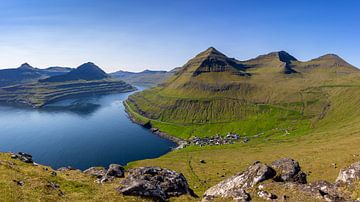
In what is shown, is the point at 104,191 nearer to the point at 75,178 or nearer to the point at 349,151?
the point at 75,178

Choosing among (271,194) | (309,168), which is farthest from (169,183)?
(309,168)

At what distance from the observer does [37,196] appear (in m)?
38.9

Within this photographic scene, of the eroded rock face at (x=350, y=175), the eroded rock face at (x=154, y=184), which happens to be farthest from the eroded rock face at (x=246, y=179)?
the eroded rock face at (x=350, y=175)

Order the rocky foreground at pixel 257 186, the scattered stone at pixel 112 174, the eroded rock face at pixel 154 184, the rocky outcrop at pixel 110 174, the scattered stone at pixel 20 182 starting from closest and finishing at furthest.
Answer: the rocky foreground at pixel 257 186, the eroded rock face at pixel 154 184, the scattered stone at pixel 20 182, the rocky outcrop at pixel 110 174, the scattered stone at pixel 112 174

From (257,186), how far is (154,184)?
15768 mm

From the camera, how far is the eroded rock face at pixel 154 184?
4281cm

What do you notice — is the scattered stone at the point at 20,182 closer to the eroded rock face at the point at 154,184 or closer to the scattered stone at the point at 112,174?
the scattered stone at the point at 112,174

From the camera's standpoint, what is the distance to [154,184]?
45.6m

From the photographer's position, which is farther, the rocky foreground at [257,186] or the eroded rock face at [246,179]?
the eroded rock face at [246,179]

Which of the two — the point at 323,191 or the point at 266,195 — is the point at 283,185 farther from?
the point at 323,191

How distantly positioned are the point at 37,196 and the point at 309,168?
110 m

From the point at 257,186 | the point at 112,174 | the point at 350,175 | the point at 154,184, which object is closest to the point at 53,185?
the point at 112,174

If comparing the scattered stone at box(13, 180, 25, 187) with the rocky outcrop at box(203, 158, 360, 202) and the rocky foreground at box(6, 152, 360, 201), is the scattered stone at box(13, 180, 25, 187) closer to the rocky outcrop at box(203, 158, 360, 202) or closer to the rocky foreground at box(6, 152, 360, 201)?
the rocky foreground at box(6, 152, 360, 201)

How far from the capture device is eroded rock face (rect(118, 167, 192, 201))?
42812 millimetres
